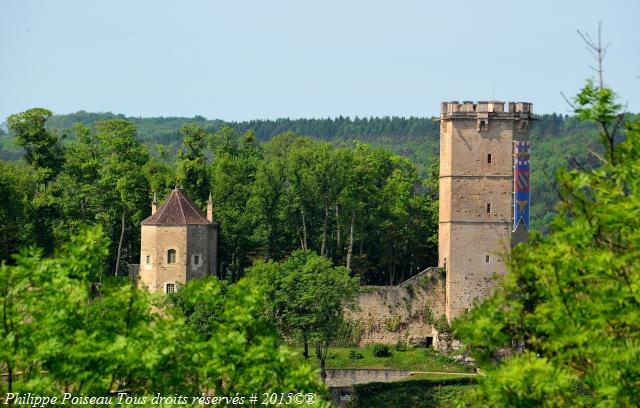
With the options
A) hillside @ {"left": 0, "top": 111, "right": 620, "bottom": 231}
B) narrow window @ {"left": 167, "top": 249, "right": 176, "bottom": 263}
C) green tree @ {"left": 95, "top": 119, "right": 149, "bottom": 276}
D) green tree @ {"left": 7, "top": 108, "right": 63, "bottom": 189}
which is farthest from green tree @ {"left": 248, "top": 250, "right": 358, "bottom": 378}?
hillside @ {"left": 0, "top": 111, "right": 620, "bottom": 231}

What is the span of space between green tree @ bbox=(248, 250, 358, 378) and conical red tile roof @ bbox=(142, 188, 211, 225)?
10.9 feet

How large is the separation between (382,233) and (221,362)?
137 ft

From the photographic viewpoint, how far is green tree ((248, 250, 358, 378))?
1975 inches

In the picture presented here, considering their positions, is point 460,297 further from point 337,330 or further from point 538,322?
point 538,322

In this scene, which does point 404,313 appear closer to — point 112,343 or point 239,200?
point 239,200

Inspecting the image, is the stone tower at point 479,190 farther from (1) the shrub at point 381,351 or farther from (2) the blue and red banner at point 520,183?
(1) the shrub at point 381,351

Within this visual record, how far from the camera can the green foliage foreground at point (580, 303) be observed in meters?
19.3

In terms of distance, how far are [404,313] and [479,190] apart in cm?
544

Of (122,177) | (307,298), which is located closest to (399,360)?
(307,298)

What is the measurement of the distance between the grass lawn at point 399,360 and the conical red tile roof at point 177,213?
22.7 feet

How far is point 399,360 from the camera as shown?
171 feet

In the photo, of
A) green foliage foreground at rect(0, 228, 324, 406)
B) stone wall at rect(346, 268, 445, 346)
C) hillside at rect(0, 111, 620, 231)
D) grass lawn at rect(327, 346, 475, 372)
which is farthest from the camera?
hillside at rect(0, 111, 620, 231)

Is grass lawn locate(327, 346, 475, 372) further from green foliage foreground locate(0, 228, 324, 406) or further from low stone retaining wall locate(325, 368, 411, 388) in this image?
green foliage foreground locate(0, 228, 324, 406)

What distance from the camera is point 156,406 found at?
800 inches
